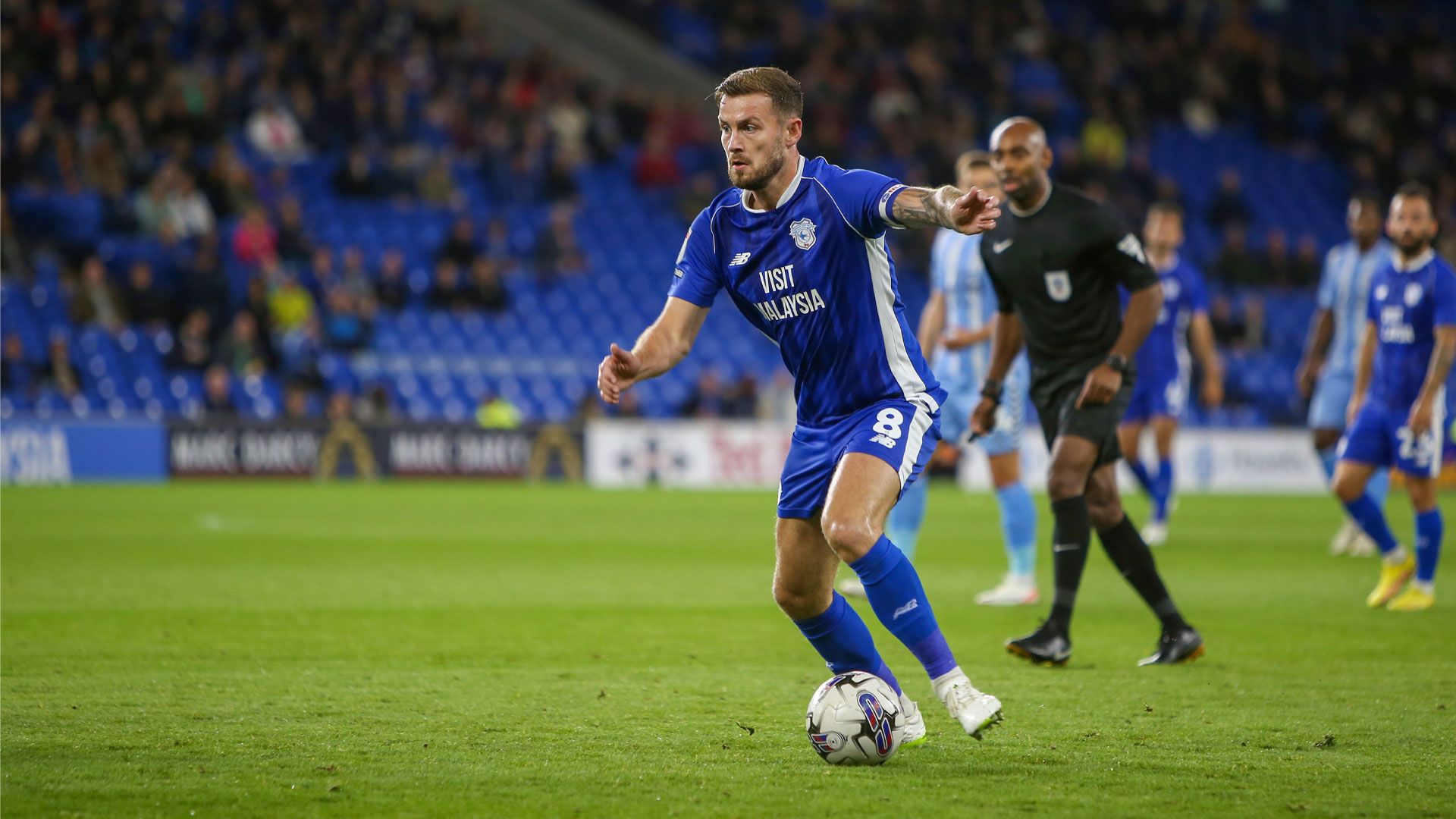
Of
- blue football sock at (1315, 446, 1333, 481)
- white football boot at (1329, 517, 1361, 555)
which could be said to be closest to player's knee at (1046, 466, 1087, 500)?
blue football sock at (1315, 446, 1333, 481)

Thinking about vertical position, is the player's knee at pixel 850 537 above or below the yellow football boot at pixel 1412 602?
above

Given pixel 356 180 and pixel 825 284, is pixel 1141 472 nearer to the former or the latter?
pixel 825 284

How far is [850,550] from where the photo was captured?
4402 millimetres

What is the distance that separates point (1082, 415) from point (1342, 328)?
5704 mm

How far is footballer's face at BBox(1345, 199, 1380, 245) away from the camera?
1029cm

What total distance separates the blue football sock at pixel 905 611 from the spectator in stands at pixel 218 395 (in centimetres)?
1799

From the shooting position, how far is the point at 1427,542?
863cm

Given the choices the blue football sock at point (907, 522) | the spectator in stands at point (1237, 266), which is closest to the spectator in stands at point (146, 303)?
the blue football sock at point (907, 522)

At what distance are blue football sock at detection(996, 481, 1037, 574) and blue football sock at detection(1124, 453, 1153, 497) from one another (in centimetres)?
413

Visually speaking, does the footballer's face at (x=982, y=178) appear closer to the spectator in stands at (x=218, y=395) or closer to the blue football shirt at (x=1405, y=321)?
the blue football shirt at (x=1405, y=321)

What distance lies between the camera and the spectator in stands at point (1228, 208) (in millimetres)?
30312

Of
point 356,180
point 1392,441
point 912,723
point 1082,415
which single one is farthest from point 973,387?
point 356,180

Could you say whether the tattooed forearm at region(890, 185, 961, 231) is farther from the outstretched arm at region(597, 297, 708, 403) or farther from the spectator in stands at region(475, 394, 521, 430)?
the spectator in stands at region(475, 394, 521, 430)

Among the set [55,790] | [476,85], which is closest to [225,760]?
[55,790]
